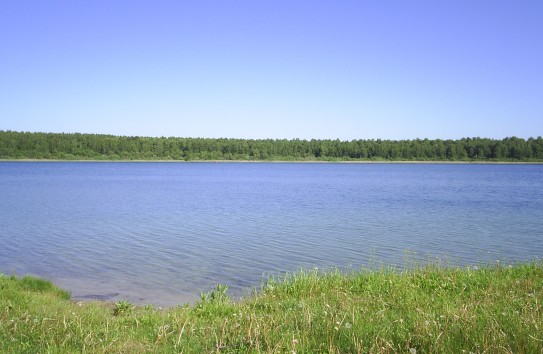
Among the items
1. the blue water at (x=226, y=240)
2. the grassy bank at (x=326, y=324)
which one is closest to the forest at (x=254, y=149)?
the blue water at (x=226, y=240)

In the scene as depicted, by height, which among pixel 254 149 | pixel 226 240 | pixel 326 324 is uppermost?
pixel 254 149

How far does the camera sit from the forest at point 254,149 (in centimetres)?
15712

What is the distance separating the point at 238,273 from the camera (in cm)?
1495

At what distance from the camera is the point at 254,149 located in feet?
618

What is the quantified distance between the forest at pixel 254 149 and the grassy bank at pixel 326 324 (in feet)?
524

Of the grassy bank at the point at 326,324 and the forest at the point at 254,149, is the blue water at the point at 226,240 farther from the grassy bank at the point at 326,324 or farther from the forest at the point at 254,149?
the forest at the point at 254,149

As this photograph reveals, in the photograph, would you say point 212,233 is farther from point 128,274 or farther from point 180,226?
point 128,274

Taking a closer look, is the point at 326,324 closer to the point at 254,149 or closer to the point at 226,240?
the point at 226,240

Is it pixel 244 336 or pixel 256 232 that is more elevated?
pixel 244 336

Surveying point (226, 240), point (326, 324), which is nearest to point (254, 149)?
point (226, 240)

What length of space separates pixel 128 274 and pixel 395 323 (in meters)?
10.2

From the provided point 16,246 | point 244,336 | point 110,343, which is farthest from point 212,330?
point 16,246

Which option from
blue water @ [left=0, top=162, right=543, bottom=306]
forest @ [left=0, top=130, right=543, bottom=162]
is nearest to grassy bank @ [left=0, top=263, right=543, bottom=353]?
blue water @ [left=0, top=162, right=543, bottom=306]

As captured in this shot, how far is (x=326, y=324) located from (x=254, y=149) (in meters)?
183
